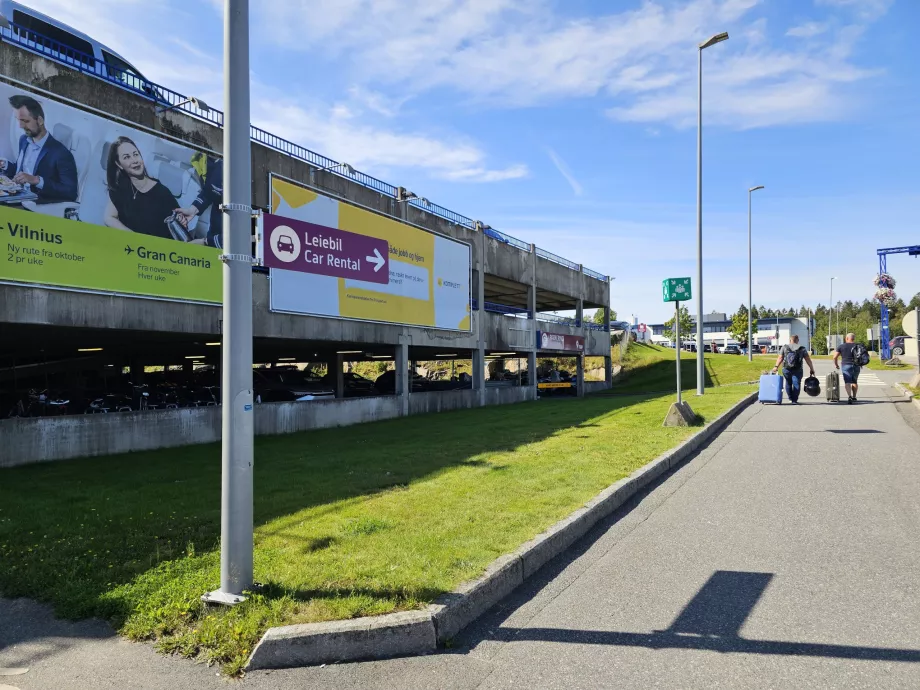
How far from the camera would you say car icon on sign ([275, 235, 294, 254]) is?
48.8 ft

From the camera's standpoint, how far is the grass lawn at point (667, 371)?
114 ft

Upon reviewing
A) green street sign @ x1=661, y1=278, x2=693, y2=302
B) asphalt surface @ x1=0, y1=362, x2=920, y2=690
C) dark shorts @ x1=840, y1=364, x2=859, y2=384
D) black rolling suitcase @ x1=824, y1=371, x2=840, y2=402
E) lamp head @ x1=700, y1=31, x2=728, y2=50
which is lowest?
asphalt surface @ x1=0, y1=362, x2=920, y2=690

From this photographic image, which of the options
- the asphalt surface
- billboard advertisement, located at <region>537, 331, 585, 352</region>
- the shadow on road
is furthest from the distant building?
the shadow on road

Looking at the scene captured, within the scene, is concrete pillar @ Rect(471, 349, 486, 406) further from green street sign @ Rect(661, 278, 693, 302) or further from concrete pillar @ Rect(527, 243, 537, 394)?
green street sign @ Rect(661, 278, 693, 302)

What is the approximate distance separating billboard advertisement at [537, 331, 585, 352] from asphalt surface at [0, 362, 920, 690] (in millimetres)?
22083

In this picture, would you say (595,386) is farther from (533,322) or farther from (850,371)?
(850,371)

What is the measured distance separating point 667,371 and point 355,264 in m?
30.8

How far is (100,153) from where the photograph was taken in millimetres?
11320

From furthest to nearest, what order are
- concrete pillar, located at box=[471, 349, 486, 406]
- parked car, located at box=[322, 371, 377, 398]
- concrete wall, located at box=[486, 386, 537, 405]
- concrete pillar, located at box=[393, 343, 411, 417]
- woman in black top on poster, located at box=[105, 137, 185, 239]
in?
parked car, located at box=[322, 371, 377, 398], concrete wall, located at box=[486, 386, 537, 405], concrete pillar, located at box=[471, 349, 486, 406], concrete pillar, located at box=[393, 343, 411, 417], woman in black top on poster, located at box=[105, 137, 185, 239]

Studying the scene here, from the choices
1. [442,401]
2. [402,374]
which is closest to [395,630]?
[402,374]

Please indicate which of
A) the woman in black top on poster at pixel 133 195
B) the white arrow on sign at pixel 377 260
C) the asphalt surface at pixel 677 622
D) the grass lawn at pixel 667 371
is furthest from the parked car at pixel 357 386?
the asphalt surface at pixel 677 622

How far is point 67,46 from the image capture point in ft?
37.1

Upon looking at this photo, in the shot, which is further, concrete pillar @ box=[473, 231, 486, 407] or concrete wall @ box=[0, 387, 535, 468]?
concrete pillar @ box=[473, 231, 486, 407]

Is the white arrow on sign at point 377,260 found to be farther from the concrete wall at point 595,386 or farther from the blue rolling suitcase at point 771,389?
the concrete wall at point 595,386
